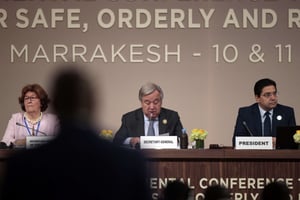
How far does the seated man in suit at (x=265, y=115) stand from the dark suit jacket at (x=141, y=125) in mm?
579

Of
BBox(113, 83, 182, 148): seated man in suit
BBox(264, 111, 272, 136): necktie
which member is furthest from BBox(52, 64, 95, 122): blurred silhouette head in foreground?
BBox(264, 111, 272, 136): necktie

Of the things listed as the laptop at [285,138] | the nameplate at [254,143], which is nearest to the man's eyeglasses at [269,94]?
the laptop at [285,138]

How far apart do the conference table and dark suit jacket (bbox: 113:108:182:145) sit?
63.1 inches

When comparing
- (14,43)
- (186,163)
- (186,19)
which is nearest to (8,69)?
(14,43)

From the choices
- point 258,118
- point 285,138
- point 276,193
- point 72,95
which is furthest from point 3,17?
point 72,95

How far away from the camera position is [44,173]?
4.42 ft

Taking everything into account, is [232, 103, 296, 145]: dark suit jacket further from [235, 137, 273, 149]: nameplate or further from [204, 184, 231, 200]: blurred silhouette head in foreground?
[204, 184, 231, 200]: blurred silhouette head in foreground

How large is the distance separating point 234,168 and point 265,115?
206cm

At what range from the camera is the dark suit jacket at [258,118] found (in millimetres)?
7711

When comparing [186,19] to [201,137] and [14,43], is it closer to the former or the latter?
[14,43]

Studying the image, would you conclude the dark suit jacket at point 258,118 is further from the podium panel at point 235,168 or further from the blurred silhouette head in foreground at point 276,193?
the blurred silhouette head in foreground at point 276,193

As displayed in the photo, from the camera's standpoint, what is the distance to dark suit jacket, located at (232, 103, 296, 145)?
771 cm

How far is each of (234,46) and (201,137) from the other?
2.33m

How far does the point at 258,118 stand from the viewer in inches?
303
